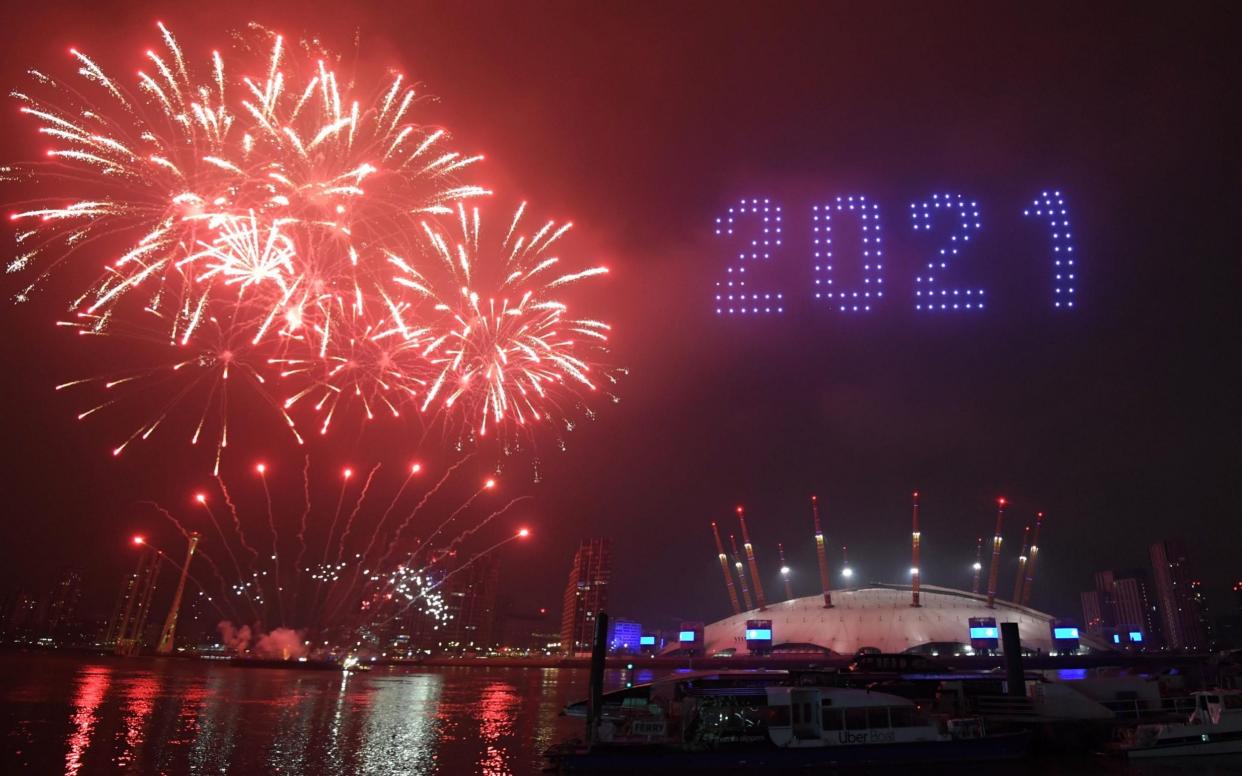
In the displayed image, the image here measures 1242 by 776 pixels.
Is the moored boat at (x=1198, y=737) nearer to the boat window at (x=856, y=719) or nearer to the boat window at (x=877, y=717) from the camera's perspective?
the boat window at (x=877, y=717)

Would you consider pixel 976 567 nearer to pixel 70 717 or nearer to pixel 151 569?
pixel 70 717

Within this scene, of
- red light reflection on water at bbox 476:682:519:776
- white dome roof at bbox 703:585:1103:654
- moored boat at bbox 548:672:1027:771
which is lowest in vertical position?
Result: red light reflection on water at bbox 476:682:519:776

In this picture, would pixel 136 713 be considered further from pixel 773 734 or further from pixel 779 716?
pixel 779 716

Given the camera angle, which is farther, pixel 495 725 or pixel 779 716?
pixel 495 725

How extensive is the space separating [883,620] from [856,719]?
4427 inches

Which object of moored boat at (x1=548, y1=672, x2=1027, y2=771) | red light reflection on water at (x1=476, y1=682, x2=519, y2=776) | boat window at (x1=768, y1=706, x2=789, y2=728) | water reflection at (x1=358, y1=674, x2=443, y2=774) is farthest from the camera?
boat window at (x1=768, y1=706, x2=789, y2=728)

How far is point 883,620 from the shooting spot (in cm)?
13662

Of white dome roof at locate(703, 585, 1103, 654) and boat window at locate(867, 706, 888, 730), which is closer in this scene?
boat window at locate(867, 706, 888, 730)

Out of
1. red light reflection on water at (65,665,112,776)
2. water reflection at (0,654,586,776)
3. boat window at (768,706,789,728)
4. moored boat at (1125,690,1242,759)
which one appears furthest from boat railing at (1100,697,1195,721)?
red light reflection on water at (65,665,112,776)

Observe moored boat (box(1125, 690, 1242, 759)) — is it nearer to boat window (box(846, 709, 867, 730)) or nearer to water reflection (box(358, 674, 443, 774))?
boat window (box(846, 709, 867, 730))

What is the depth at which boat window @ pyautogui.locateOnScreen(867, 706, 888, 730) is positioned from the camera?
3516 centimetres

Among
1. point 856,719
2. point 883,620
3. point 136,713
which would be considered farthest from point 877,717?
point 883,620

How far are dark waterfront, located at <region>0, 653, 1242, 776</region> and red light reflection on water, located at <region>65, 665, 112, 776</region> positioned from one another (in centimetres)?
7

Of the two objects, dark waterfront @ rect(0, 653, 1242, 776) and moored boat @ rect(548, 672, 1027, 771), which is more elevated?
moored boat @ rect(548, 672, 1027, 771)
